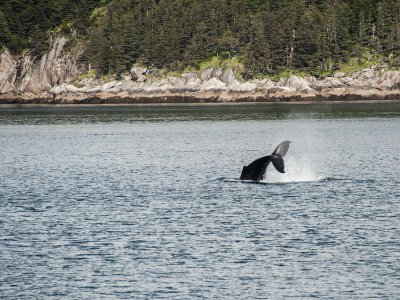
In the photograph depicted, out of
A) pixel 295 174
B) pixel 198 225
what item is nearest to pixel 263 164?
pixel 295 174

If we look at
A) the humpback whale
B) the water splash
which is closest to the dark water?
the water splash

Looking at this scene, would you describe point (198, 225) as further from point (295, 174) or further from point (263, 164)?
point (295, 174)

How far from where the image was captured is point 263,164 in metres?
57.8

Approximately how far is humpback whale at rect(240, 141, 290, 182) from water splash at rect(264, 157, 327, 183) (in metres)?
1.15

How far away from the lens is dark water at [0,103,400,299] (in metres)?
33.5

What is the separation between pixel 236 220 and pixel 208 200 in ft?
24.1

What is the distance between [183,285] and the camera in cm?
3328

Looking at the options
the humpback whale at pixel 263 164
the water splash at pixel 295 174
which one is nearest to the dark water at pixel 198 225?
the water splash at pixel 295 174

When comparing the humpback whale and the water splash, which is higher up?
the humpback whale

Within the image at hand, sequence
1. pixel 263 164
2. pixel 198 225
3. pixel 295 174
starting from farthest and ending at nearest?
1. pixel 295 174
2. pixel 263 164
3. pixel 198 225

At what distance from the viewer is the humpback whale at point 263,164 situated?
52.5 metres

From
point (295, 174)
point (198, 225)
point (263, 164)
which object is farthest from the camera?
point (295, 174)

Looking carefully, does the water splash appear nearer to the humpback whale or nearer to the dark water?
the dark water

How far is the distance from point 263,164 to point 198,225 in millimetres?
13777
